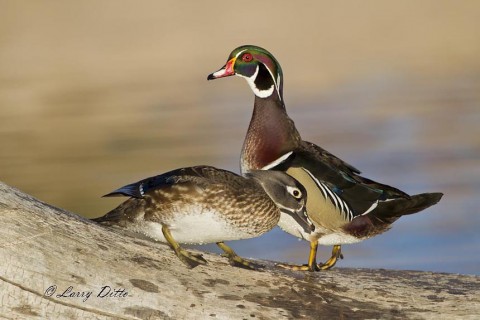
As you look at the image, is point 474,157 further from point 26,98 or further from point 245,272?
point 245,272

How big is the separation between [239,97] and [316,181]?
36.7ft

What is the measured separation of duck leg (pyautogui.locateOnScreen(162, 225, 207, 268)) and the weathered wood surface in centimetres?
3

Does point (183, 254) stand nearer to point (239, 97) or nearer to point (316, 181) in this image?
point (316, 181)

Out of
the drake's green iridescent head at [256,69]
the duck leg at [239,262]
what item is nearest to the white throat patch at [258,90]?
the drake's green iridescent head at [256,69]

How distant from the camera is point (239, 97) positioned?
16844 millimetres

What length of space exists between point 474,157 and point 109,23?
25.5 feet

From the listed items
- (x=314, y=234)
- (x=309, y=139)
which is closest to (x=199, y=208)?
(x=314, y=234)

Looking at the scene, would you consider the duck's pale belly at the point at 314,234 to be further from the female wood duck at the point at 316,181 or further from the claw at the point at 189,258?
the claw at the point at 189,258

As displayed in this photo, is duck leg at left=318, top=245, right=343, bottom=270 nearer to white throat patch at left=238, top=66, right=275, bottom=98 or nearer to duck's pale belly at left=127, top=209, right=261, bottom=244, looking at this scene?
duck's pale belly at left=127, top=209, right=261, bottom=244

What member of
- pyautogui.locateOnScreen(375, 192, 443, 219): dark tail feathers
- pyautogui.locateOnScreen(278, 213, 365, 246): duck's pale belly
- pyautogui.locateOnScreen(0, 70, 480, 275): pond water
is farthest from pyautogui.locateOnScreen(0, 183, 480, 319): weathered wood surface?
pyautogui.locateOnScreen(0, 70, 480, 275): pond water

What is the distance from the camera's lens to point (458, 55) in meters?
19.4

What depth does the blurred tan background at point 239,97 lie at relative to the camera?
1166 centimetres

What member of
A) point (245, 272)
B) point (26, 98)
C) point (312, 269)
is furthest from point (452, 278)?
point (26, 98)

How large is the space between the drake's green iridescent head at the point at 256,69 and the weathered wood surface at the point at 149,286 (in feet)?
3.81
